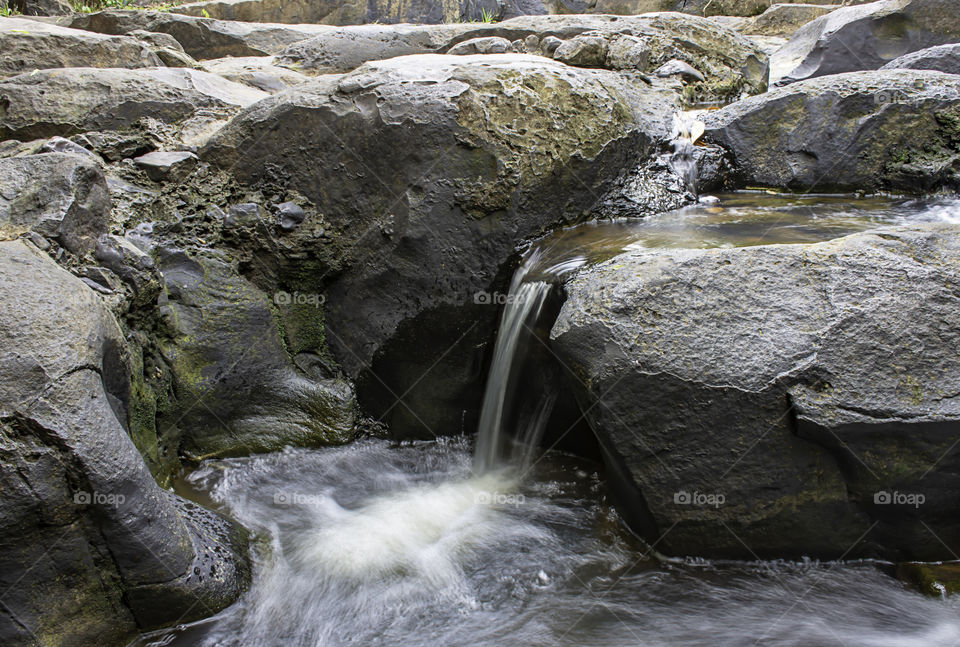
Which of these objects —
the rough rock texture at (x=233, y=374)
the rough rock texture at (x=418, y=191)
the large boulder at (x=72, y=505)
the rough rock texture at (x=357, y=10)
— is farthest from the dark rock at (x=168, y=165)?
the rough rock texture at (x=357, y=10)

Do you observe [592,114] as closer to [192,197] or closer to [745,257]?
[745,257]

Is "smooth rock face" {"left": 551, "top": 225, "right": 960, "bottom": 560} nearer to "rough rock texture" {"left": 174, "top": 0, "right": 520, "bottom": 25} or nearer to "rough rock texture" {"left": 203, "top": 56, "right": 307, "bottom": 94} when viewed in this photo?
"rough rock texture" {"left": 203, "top": 56, "right": 307, "bottom": 94}

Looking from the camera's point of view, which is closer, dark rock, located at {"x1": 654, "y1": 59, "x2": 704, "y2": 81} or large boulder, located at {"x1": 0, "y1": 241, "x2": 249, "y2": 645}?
large boulder, located at {"x1": 0, "y1": 241, "x2": 249, "y2": 645}

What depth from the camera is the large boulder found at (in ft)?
7.91

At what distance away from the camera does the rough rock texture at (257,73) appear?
6.60 meters

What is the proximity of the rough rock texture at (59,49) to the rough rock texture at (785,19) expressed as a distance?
349 inches

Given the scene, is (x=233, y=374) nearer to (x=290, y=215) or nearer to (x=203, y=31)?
(x=290, y=215)

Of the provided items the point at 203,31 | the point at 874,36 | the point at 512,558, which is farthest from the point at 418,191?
the point at 874,36

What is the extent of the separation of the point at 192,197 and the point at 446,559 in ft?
9.51

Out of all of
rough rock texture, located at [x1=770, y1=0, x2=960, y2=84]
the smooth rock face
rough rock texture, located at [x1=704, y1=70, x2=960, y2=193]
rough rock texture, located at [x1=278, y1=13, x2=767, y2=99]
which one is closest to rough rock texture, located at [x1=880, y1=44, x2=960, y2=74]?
rough rock texture, located at [x1=704, y1=70, x2=960, y2=193]

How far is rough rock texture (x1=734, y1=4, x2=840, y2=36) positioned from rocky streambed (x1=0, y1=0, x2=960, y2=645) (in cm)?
508

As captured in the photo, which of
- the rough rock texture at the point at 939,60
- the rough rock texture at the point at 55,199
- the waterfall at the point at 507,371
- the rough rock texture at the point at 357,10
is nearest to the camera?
the rough rock texture at the point at 55,199

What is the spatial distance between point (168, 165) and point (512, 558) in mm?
3403

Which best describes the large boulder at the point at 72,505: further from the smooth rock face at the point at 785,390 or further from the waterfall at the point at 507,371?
the smooth rock face at the point at 785,390
